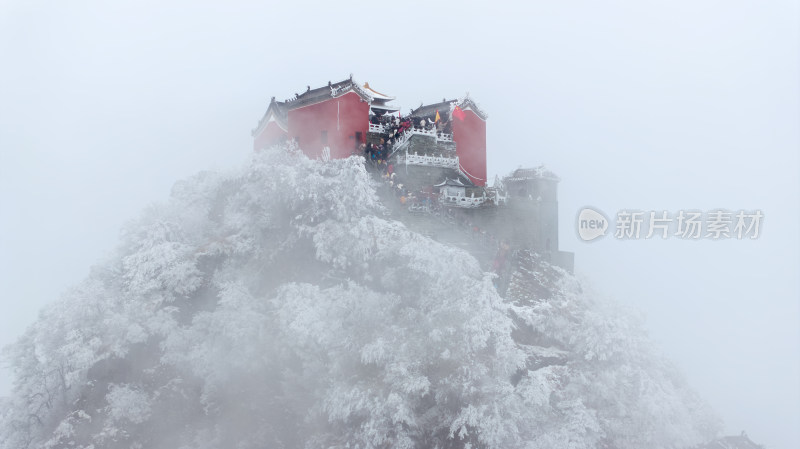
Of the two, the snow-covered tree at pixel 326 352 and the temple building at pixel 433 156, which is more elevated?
the temple building at pixel 433 156

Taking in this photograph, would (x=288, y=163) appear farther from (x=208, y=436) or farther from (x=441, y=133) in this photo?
(x=208, y=436)

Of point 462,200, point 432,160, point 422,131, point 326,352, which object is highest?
point 422,131

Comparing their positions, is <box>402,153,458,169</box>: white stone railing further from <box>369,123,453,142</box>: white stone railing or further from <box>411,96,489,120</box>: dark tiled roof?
<box>411,96,489,120</box>: dark tiled roof

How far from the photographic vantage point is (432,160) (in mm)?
27547

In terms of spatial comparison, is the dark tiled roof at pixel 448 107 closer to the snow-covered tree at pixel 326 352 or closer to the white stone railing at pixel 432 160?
the white stone railing at pixel 432 160

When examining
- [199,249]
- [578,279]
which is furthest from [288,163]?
[578,279]

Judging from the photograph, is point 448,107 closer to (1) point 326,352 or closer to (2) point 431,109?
(2) point 431,109

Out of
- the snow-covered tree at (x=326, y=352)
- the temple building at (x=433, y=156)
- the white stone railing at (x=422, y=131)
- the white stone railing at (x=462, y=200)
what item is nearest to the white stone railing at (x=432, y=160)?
the temple building at (x=433, y=156)

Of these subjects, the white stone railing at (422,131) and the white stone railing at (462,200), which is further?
the white stone railing at (422,131)

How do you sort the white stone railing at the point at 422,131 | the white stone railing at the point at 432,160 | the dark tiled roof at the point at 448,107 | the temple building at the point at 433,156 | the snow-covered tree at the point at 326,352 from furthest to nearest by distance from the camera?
the dark tiled roof at the point at 448,107 < the white stone railing at the point at 422,131 < the white stone railing at the point at 432,160 < the temple building at the point at 433,156 < the snow-covered tree at the point at 326,352

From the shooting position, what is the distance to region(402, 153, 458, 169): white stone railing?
2689 centimetres

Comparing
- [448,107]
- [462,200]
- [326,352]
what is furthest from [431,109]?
[326,352]

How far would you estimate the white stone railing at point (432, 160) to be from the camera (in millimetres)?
26891

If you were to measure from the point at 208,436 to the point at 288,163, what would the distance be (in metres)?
12.2
